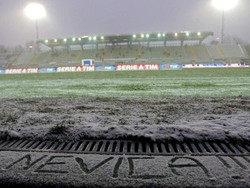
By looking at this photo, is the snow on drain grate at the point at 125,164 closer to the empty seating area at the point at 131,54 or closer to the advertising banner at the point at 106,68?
the advertising banner at the point at 106,68

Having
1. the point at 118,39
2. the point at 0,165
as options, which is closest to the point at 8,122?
the point at 0,165

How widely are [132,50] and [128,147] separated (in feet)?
137

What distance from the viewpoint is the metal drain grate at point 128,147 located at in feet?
6.27

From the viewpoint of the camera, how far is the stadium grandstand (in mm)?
40156

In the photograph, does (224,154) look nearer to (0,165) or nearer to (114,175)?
(114,175)

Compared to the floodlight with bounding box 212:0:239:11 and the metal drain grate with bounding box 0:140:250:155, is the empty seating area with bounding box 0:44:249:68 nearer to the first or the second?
the floodlight with bounding box 212:0:239:11

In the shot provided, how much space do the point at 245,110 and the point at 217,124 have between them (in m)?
1.11

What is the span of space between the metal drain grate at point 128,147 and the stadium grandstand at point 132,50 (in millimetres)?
36424

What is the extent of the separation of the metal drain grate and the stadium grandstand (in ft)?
120

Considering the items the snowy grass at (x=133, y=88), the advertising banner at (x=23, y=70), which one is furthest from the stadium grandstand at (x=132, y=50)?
the snowy grass at (x=133, y=88)

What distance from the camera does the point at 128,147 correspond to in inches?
81.1

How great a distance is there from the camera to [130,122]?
2771mm

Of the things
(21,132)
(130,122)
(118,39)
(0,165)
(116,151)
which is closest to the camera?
(0,165)

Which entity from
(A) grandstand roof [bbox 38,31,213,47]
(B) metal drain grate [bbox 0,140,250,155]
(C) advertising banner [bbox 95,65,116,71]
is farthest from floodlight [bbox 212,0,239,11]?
(B) metal drain grate [bbox 0,140,250,155]
